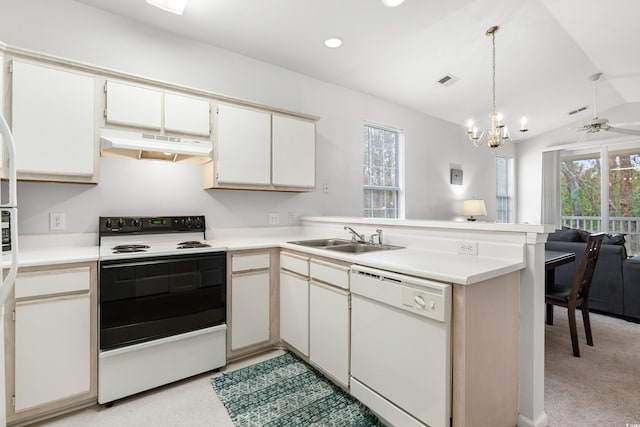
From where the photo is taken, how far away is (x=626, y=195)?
5.82 m

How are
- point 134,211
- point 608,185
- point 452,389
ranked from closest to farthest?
1. point 452,389
2. point 134,211
3. point 608,185

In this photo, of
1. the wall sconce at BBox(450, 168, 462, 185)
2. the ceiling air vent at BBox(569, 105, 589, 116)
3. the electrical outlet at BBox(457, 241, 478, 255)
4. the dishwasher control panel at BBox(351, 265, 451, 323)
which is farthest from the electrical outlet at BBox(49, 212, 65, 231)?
the ceiling air vent at BBox(569, 105, 589, 116)

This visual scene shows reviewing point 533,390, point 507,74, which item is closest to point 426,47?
point 507,74

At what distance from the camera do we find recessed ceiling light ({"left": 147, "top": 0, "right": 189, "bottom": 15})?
2.26 meters

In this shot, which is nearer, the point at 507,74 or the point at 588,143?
the point at 507,74

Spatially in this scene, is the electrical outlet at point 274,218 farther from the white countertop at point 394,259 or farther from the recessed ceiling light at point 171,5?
the recessed ceiling light at point 171,5

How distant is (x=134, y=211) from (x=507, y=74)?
4.70m

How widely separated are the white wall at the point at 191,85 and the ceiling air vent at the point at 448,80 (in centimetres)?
70

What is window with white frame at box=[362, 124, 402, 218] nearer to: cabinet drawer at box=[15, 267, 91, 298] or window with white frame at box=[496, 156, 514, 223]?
cabinet drawer at box=[15, 267, 91, 298]

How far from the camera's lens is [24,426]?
176 cm

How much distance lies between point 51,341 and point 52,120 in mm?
1374

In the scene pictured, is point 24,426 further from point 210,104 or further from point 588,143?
point 588,143

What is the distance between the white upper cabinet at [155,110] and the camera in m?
2.22

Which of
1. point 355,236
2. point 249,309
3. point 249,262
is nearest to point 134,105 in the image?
point 249,262
